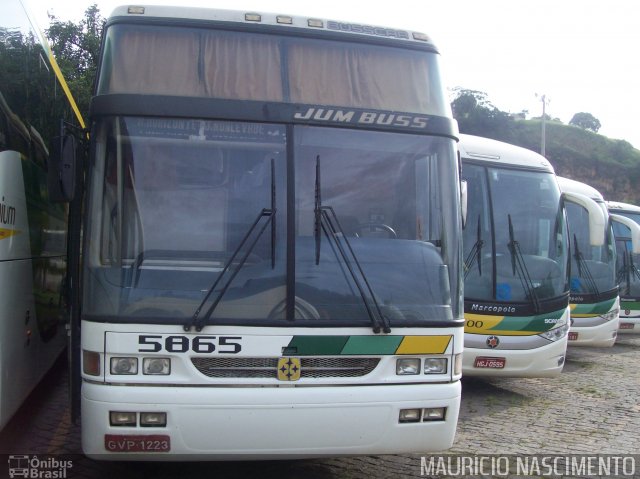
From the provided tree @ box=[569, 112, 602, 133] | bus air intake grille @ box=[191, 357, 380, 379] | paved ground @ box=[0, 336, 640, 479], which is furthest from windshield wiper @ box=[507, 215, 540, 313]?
tree @ box=[569, 112, 602, 133]

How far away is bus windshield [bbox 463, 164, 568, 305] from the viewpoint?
9.52m

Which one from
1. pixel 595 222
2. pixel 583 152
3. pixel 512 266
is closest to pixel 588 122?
pixel 583 152

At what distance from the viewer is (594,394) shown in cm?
1010

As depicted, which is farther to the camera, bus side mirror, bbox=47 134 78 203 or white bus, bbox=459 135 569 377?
white bus, bbox=459 135 569 377

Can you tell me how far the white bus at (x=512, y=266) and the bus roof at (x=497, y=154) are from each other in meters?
0.01

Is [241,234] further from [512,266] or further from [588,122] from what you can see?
[588,122]

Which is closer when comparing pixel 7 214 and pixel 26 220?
pixel 7 214

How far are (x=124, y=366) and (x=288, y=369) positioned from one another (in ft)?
3.36

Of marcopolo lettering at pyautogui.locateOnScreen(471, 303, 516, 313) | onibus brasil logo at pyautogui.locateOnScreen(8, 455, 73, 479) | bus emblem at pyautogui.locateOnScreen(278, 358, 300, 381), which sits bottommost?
onibus brasil logo at pyautogui.locateOnScreen(8, 455, 73, 479)

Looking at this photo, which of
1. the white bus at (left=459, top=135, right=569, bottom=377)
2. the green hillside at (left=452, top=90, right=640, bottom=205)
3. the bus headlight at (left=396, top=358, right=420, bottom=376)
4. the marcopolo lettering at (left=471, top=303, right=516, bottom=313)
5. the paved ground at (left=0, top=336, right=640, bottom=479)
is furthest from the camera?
the green hillside at (left=452, top=90, right=640, bottom=205)

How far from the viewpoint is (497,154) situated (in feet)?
33.0

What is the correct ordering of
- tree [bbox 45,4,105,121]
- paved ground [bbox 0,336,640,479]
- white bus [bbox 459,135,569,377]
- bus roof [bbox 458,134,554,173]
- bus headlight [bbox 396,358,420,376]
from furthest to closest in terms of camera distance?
tree [bbox 45,4,105,121] → bus roof [bbox 458,134,554,173] → white bus [bbox 459,135,569,377] → paved ground [bbox 0,336,640,479] → bus headlight [bbox 396,358,420,376]

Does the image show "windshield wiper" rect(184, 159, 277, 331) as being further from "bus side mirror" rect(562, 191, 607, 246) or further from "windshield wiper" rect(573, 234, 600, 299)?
"windshield wiper" rect(573, 234, 600, 299)

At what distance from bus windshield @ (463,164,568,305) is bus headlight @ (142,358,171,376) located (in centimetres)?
548
